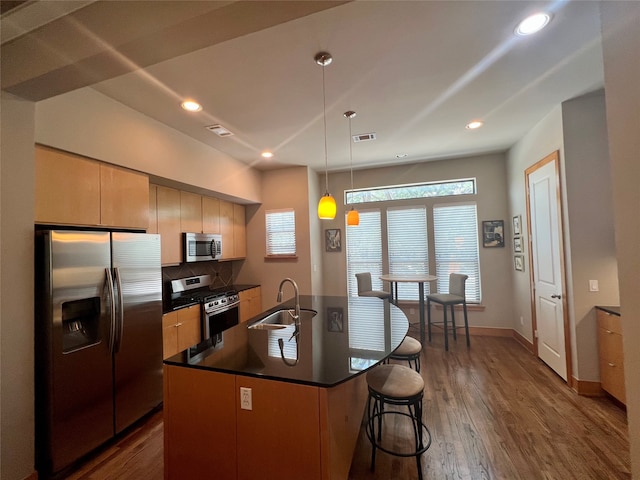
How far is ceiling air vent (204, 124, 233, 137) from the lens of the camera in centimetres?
314

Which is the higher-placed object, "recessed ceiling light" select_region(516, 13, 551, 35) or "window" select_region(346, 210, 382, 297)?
"recessed ceiling light" select_region(516, 13, 551, 35)

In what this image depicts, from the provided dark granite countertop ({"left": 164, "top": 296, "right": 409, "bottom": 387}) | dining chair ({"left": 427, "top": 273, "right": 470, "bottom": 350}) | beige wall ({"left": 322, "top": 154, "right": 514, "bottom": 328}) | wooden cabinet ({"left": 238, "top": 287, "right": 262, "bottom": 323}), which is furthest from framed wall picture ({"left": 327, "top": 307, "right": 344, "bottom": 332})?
beige wall ({"left": 322, "top": 154, "right": 514, "bottom": 328})

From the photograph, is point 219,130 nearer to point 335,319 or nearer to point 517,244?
point 335,319

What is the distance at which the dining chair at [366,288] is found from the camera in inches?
189

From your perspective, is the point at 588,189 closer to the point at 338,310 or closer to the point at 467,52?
the point at 467,52

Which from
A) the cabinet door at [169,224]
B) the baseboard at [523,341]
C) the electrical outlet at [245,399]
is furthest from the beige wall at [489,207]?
the electrical outlet at [245,399]

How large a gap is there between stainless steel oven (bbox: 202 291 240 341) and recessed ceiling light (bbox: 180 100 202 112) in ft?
7.29

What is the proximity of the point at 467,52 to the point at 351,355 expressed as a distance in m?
2.28

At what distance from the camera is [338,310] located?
8.94ft

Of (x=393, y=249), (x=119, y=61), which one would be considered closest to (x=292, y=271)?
(x=393, y=249)

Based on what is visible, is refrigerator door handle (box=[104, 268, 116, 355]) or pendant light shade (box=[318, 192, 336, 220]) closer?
refrigerator door handle (box=[104, 268, 116, 355])

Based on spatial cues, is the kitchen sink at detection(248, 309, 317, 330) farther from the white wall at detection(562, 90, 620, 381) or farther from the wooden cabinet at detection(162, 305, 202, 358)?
the white wall at detection(562, 90, 620, 381)

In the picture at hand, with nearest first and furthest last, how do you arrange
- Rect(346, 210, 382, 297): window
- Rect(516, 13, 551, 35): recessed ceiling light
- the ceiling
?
the ceiling → Rect(516, 13, 551, 35): recessed ceiling light → Rect(346, 210, 382, 297): window


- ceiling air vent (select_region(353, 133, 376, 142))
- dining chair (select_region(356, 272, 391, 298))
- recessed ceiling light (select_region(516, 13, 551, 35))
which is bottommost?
dining chair (select_region(356, 272, 391, 298))
